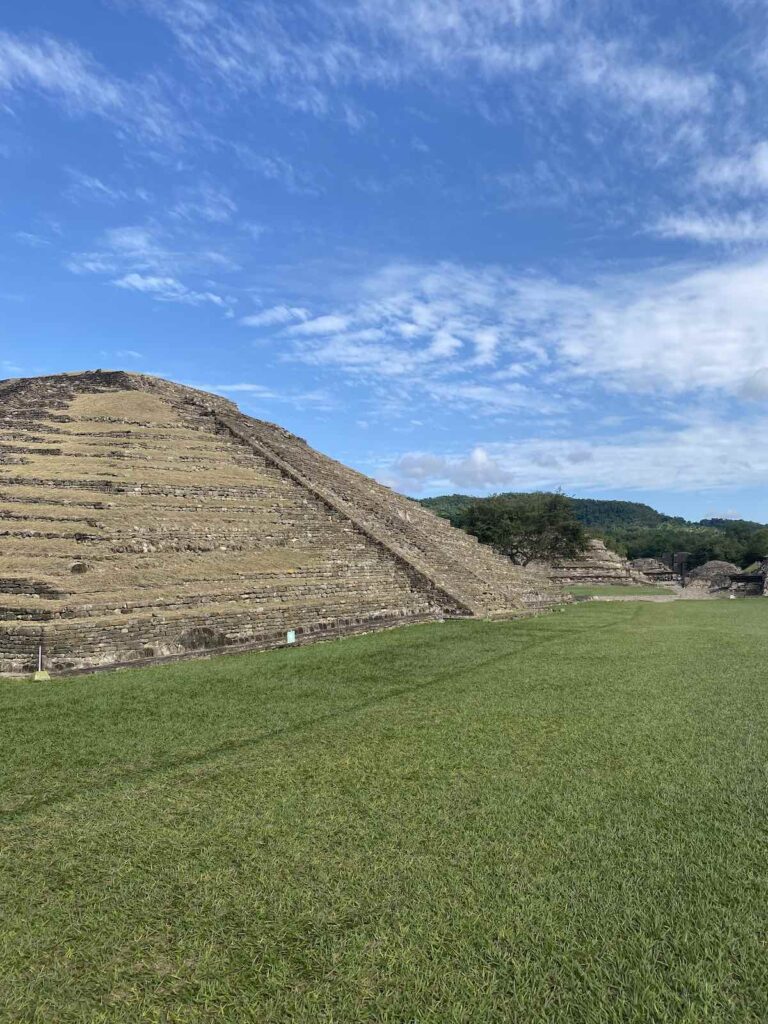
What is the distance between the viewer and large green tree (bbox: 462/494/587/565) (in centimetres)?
4438

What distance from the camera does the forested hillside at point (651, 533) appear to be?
83438 millimetres

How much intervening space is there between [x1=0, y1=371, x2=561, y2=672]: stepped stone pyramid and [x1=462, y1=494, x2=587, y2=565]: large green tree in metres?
17.1

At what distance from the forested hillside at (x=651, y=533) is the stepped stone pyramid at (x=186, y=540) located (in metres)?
26.7

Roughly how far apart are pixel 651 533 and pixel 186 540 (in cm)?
12931

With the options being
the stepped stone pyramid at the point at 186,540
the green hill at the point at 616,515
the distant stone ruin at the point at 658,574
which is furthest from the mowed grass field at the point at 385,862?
the green hill at the point at 616,515

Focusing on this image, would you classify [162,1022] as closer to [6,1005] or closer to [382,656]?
[6,1005]

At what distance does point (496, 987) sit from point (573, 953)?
0.46m

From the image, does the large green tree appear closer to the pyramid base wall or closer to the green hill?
the pyramid base wall

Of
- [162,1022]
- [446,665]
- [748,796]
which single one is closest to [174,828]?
[162,1022]

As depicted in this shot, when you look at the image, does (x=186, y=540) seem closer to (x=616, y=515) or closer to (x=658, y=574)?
(x=658, y=574)

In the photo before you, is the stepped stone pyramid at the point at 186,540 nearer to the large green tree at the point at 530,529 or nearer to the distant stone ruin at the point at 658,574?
the large green tree at the point at 530,529

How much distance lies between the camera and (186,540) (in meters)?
15.6

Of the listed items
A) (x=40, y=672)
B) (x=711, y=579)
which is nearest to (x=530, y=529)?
(x=711, y=579)

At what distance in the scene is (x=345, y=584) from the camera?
53.8ft
